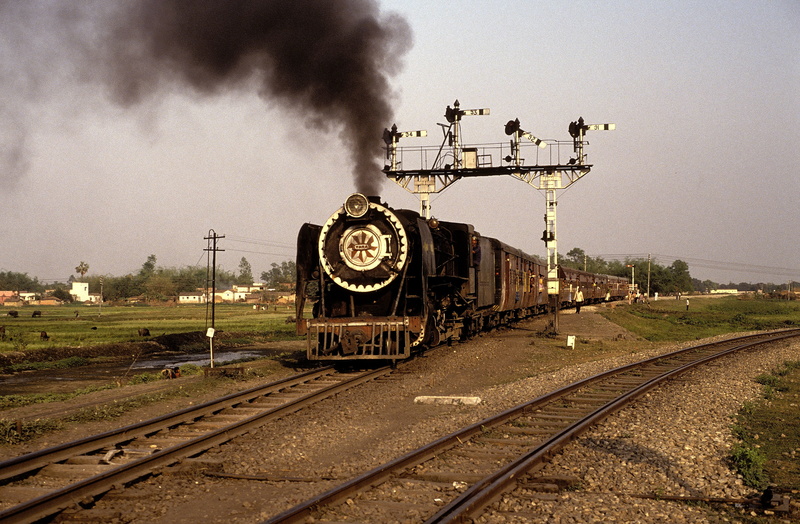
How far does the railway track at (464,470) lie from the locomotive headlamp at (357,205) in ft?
19.0

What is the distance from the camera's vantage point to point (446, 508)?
5.95 m

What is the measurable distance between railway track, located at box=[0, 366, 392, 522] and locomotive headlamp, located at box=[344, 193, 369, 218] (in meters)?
4.42

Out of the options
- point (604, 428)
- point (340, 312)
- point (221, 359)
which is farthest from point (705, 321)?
point (604, 428)

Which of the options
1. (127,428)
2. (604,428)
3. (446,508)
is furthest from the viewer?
(604,428)

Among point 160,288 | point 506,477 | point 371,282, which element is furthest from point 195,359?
→ point 160,288

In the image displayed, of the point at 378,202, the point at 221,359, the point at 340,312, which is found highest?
the point at 378,202

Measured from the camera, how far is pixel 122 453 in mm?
8312

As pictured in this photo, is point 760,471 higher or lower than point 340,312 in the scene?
lower

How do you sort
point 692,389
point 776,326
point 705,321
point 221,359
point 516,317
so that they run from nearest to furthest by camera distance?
point 692,389, point 221,359, point 516,317, point 776,326, point 705,321

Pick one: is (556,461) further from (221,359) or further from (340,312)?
(221,359)

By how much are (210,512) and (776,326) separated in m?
45.5

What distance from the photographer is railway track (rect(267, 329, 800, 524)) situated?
6055mm

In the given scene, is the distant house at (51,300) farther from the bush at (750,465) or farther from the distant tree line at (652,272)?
the bush at (750,465)

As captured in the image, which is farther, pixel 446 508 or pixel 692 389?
pixel 692 389
